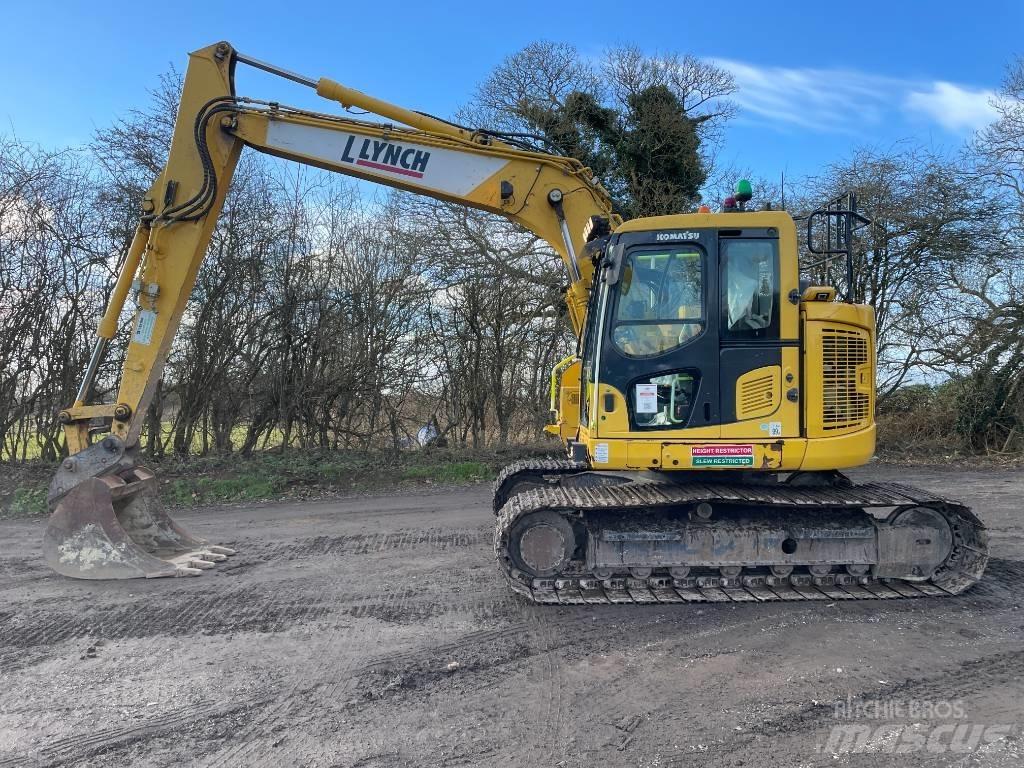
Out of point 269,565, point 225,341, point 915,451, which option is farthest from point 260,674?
point 915,451

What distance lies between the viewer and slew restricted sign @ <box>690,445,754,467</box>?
5.00 metres

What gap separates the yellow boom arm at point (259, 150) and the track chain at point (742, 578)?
2.24 m

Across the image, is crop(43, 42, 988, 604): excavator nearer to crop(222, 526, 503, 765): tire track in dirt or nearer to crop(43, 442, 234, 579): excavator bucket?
crop(222, 526, 503, 765): tire track in dirt

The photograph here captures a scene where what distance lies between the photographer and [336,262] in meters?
12.8

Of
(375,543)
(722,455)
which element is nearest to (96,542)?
(375,543)

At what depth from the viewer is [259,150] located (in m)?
6.12

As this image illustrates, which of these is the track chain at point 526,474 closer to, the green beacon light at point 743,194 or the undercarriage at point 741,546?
the undercarriage at point 741,546

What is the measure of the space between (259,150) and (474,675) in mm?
4833

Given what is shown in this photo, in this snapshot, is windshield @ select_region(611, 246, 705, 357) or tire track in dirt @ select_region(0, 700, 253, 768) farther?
windshield @ select_region(611, 246, 705, 357)

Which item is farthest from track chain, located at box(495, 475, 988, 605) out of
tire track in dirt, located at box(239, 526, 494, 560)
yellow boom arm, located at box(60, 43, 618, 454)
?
yellow boom arm, located at box(60, 43, 618, 454)

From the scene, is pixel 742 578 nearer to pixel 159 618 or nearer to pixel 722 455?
pixel 722 455

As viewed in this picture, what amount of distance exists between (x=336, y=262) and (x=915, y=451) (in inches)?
448

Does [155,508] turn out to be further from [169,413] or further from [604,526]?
[169,413]

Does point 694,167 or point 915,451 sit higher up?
point 694,167
